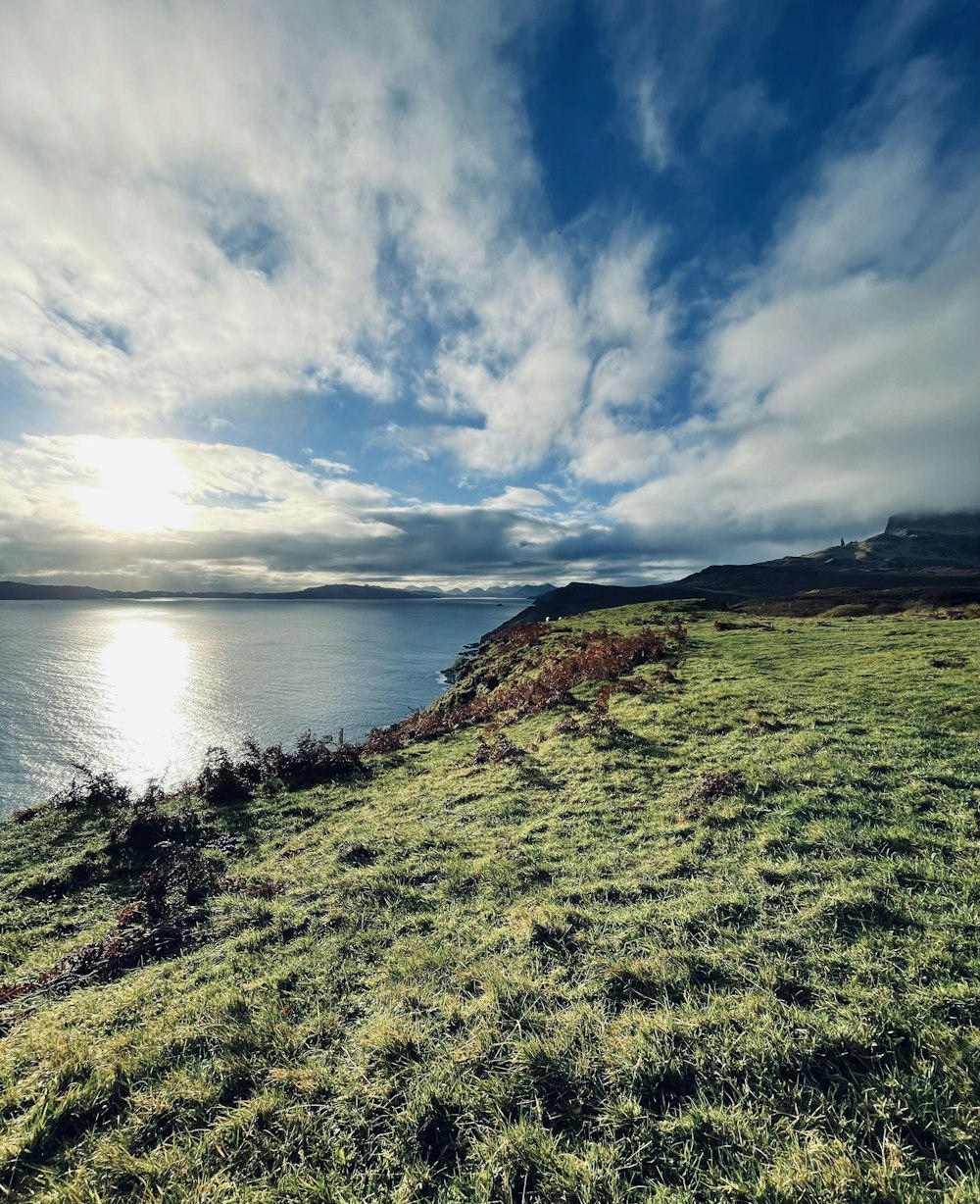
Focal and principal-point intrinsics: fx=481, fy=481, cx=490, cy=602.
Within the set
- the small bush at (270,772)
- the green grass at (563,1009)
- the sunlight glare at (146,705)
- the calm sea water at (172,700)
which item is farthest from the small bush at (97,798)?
the sunlight glare at (146,705)

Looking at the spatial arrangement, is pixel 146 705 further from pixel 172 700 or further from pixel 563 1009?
pixel 563 1009

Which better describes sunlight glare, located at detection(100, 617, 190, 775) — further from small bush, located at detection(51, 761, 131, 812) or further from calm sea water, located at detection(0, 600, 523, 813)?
small bush, located at detection(51, 761, 131, 812)

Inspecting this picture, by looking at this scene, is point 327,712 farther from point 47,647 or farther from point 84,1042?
point 47,647

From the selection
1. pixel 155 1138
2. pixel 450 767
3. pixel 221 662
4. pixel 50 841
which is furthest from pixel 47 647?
pixel 155 1138

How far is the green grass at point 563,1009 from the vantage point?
4.98 meters

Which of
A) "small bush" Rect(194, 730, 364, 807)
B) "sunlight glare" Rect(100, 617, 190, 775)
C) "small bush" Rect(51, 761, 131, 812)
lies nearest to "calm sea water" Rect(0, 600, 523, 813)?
"sunlight glare" Rect(100, 617, 190, 775)

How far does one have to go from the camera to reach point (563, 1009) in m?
6.93

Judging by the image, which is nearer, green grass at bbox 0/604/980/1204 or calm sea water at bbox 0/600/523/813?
green grass at bbox 0/604/980/1204

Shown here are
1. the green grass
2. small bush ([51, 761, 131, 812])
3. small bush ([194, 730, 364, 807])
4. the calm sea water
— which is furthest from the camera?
the calm sea water

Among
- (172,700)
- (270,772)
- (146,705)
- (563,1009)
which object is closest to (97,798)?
(270,772)

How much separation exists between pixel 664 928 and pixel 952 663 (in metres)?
23.1

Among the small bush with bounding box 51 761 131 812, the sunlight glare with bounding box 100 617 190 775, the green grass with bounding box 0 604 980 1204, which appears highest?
the green grass with bounding box 0 604 980 1204

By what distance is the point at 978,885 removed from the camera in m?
8.30

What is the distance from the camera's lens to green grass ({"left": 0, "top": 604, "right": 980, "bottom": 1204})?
16.3 ft
